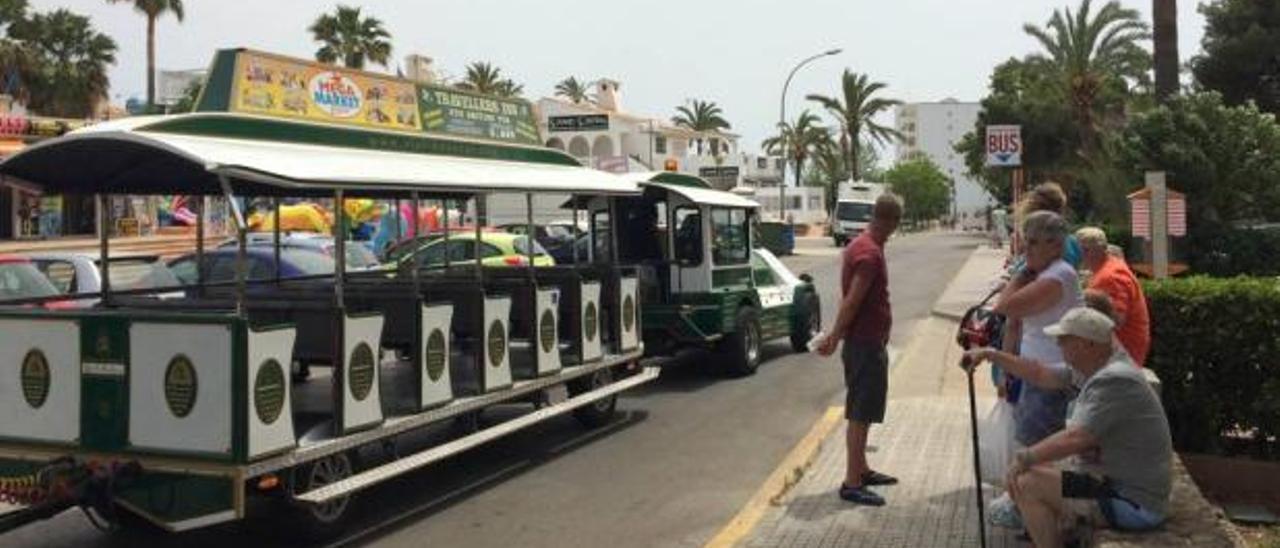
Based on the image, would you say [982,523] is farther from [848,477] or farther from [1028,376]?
[848,477]

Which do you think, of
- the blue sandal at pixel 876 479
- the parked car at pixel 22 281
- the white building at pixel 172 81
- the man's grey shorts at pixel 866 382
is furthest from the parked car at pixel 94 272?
the white building at pixel 172 81

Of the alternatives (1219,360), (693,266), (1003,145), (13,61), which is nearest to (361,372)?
(1219,360)

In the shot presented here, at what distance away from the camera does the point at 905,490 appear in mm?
7629

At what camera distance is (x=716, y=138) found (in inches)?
3834

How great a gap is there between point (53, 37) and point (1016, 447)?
58.7m

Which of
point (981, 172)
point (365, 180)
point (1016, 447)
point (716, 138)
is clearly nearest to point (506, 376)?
point (365, 180)

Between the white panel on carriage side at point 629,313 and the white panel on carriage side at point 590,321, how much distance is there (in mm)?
390

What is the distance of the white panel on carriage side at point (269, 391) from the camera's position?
612cm

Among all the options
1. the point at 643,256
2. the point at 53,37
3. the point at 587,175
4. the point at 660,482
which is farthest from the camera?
the point at 53,37

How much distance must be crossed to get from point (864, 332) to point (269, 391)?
3365 millimetres

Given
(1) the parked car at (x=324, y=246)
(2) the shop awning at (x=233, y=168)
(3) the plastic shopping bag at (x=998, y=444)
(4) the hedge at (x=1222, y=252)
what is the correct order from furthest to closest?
(4) the hedge at (x=1222, y=252)
(1) the parked car at (x=324, y=246)
(2) the shop awning at (x=233, y=168)
(3) the plastic shopping bag at (x=998, y=444)

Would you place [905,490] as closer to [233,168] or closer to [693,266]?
[233,168]

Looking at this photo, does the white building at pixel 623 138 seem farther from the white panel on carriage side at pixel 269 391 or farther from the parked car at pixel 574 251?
the white panel on carriage side at pixel 269 391

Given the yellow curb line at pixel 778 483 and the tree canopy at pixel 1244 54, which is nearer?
the yellow curb line at pixel 778 483
